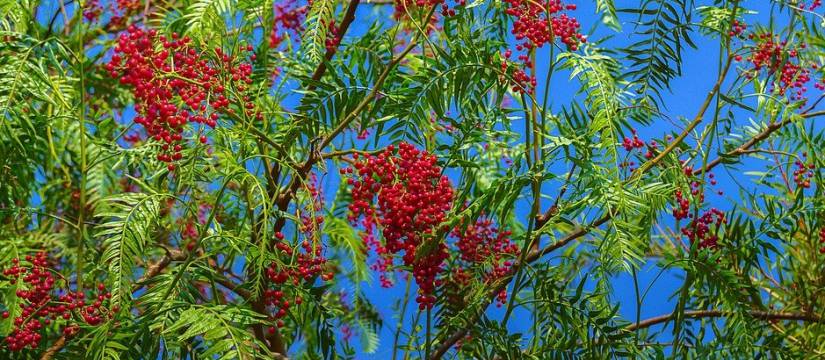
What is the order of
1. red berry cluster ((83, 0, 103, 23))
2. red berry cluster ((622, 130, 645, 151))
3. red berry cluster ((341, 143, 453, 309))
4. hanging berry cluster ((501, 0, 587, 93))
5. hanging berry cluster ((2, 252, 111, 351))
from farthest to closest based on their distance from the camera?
red berry cluster ((83, 0, 103, 23)) < red berry cluster ((622, 130, 645, 151)) < hanging berry cluster ((2, 252, 111, 351)) < hanging berry cluster ((501, 0, 587, 93)) < red berry cluster ((341, 143, 453, 309))

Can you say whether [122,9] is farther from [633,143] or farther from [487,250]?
[633,143]

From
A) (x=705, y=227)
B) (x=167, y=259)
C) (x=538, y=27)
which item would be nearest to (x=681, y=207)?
(x=705, y=227)

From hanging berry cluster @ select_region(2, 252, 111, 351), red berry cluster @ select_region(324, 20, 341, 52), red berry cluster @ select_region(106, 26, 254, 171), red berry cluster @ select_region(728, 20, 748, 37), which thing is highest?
red berry cluster @ select_region(728, 20, 748, 37)

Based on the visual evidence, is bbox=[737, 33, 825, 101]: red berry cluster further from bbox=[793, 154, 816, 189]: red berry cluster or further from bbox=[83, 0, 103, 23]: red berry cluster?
bbox=[83, 0, 103, 23]: red berry cluster

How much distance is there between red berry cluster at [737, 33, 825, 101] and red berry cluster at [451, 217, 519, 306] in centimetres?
51

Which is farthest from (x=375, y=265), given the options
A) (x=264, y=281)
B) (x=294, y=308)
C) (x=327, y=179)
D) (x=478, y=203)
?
(x=478, y=203)

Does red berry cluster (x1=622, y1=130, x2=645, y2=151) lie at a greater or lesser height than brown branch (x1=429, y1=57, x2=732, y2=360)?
greater

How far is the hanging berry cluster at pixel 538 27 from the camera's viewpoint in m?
1.37

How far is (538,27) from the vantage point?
1.37 meters

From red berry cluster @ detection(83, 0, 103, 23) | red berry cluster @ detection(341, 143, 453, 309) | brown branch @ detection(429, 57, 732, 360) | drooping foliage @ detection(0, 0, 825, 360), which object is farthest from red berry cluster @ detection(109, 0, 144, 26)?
red berry cluster @ detection(341, 143, 453, 309)

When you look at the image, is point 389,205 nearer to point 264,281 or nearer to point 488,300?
point 264,281

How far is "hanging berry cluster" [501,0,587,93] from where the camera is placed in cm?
137

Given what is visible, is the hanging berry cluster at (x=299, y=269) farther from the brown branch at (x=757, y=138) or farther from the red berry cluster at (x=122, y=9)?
the red berry cluster at (x=122, y=9)

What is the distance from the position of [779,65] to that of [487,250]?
575 millimetres
